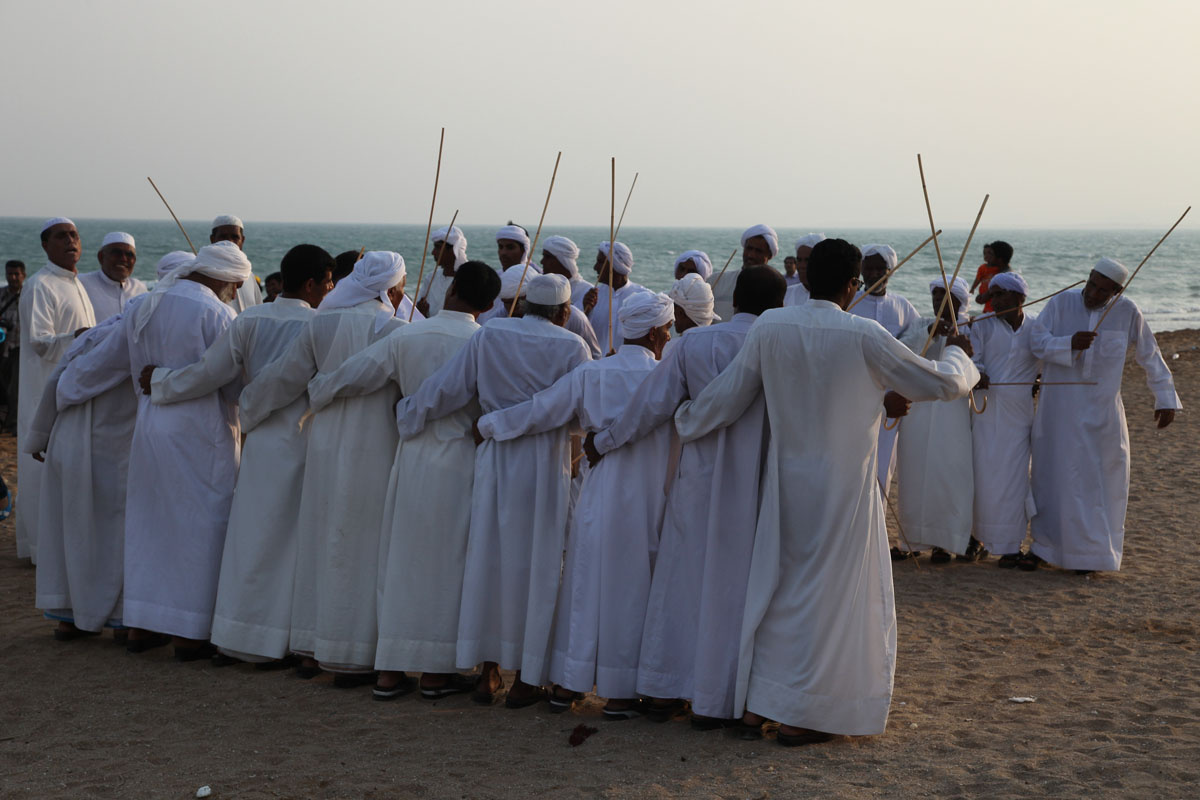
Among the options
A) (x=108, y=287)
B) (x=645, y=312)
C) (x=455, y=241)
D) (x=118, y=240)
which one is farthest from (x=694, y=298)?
(x=108, y=287)

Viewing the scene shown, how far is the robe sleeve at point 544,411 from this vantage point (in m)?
5.10

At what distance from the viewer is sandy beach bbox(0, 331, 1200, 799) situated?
169 inches

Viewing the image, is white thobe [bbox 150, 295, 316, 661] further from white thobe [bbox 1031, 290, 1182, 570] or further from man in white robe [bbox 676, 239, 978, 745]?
white thobe [bbox 1031, 290, 1182, 570]

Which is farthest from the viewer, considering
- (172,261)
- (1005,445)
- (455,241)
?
(455,241)

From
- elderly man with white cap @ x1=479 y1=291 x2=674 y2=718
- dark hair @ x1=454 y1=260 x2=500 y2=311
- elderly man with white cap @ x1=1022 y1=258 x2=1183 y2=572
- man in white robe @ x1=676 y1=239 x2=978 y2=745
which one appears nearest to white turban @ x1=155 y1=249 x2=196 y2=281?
dark hair @ x1=454 y1=260 x2=500 y2=311

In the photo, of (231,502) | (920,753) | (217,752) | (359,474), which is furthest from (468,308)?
(920,753)

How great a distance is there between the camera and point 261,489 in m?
5.70

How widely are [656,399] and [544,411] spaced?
1.53 ft

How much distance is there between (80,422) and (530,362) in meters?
2.45

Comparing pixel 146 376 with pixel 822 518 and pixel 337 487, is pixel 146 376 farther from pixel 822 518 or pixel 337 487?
pixel 822 518

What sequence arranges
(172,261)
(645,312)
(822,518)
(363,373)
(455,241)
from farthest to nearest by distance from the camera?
(455,241)
(172,261)
(363,373)
(645,312)
(822,518)

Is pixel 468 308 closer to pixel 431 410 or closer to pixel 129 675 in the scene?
pixel 431 410

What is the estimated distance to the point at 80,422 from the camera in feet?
20.3

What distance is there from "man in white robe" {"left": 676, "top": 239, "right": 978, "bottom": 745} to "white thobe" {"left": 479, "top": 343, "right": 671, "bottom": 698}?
50 cm
